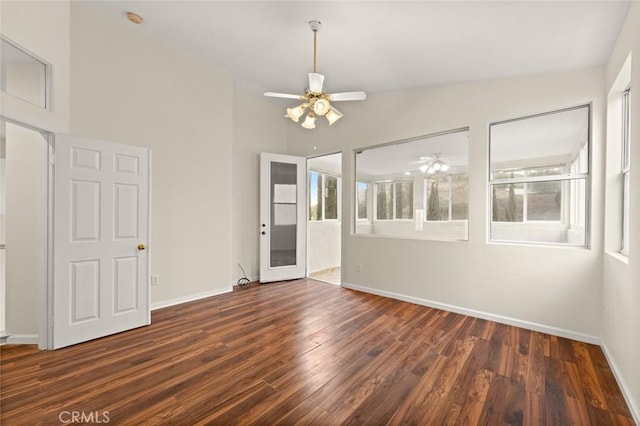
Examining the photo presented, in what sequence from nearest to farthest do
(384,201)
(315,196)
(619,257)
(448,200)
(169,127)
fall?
(619,257) < (169,127) < (448,200) < (384,201) < (315,196)

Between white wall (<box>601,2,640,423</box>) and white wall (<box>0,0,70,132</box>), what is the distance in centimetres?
475

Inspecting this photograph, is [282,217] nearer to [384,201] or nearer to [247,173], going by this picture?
[247,173]

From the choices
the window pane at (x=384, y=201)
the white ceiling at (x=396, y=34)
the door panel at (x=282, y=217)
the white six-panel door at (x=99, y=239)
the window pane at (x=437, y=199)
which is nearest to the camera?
the white ceiling at (x=396, y=34)

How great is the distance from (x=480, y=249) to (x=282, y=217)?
335 cm

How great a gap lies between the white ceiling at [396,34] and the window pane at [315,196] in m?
2.73

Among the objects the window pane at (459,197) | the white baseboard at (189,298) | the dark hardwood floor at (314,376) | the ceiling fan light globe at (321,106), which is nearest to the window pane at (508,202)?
the window pane at (459,197)

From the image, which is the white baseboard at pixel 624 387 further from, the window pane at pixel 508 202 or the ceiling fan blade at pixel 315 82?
the ceiling fan blade at pixel 315 82

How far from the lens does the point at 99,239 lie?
2.88 meters

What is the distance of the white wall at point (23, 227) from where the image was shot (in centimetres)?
269

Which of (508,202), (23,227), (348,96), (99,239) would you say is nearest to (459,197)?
(508,202)

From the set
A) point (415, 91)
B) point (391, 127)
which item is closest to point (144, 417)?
point (391, 127)

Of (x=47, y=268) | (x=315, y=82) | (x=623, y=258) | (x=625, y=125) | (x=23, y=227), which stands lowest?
(x=47, y=268)

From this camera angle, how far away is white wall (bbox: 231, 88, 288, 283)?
4.88 metres

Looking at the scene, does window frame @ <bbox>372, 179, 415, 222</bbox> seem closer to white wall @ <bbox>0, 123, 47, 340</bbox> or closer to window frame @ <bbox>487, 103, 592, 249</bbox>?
window frame @ <bbox>487, 103, 592, 249</bbox>
